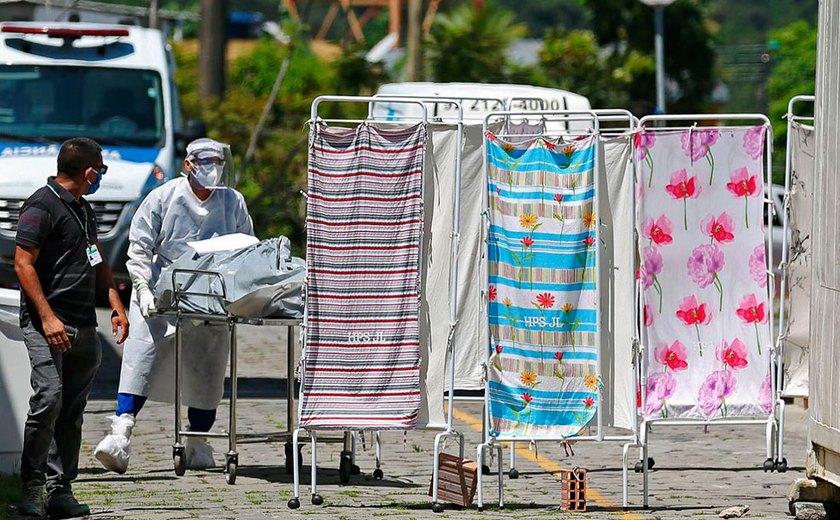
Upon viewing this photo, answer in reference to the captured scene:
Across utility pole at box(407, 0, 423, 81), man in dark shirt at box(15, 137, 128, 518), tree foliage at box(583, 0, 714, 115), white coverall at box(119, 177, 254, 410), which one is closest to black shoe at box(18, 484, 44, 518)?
man in dark shirt at box(15, 137, 128, 518)

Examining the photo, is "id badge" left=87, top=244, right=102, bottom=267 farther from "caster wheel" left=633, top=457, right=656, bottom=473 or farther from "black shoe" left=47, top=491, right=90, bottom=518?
"caster wheel" left=633, top=457, right=656, bottom=473

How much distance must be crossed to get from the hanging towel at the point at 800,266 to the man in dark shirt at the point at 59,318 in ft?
13.0

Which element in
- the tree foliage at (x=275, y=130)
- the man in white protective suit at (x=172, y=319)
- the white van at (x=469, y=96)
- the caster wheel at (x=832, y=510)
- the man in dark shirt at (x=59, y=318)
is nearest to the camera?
the man in dark shirt at (x=59, y=318)

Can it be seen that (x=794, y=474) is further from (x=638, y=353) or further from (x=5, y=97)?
(x=5, y=97)

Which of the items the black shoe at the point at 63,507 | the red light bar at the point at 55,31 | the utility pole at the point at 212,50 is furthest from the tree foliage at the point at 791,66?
the black shoe at the point at 63,507

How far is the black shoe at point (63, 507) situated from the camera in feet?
27.1

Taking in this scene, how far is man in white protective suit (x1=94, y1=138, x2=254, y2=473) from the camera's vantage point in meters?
9.79

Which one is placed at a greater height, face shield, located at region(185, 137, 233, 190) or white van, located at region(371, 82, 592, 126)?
white van, located at region(371, 82, 592, 126)

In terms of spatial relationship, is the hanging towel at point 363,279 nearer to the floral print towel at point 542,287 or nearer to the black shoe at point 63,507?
the floral print towel at point 542,287

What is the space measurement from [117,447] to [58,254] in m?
1.54

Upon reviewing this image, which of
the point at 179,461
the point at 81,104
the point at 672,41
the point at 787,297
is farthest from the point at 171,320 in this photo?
the point at 672,41

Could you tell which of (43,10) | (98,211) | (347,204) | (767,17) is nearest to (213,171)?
(347,204)

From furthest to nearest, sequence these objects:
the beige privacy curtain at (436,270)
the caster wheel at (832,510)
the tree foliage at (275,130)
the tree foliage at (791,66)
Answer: the tree foliage at (791,66) → the tree foliage at (275,130) → the beige privacy curtain at (436,270) → the caster wheel at (832,510)

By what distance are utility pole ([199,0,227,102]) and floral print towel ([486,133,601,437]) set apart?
22.0m
